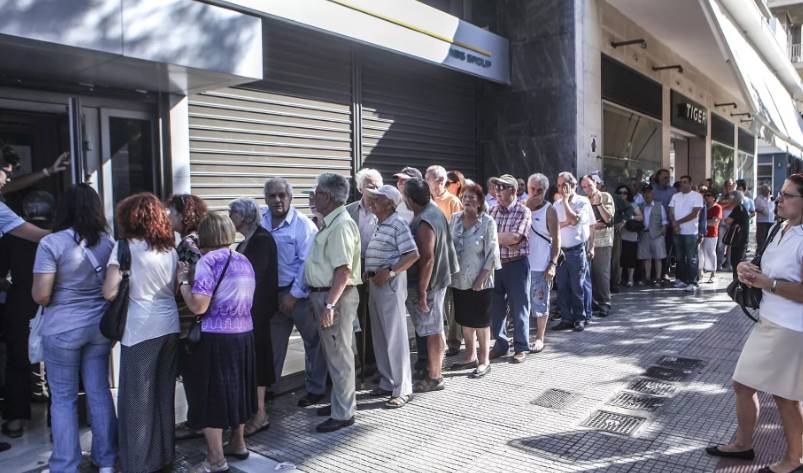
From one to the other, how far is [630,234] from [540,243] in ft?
14.4

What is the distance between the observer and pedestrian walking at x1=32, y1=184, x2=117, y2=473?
138 inches

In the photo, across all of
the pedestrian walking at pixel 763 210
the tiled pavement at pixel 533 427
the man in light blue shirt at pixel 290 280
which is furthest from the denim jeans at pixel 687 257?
the man in light blue shirt at pixel 290 280

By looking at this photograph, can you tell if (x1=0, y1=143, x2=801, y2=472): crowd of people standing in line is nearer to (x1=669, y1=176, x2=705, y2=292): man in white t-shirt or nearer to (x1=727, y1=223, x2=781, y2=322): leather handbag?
(x1=727, y1=223, x2=781, y2=322): leather handbag

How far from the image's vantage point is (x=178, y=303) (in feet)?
12.5

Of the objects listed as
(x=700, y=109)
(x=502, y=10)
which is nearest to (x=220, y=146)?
(x=502, y=10)

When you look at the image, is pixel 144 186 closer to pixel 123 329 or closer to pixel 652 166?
pixel 123 329

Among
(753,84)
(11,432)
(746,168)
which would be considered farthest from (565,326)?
(746,168)

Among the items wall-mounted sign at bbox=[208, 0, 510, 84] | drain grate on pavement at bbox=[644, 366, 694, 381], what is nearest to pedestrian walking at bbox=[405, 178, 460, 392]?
drain grate on pavement at bbox=[644, 366, 694, 381]

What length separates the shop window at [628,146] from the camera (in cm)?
1245

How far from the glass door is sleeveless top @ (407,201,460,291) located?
291 cm

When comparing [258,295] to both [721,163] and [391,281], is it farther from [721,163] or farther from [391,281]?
[721,163]

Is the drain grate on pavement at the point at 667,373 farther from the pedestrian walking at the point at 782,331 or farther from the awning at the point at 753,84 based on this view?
the awning at the point at 753,84

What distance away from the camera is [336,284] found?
424cm

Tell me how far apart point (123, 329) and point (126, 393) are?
0.38 metres
